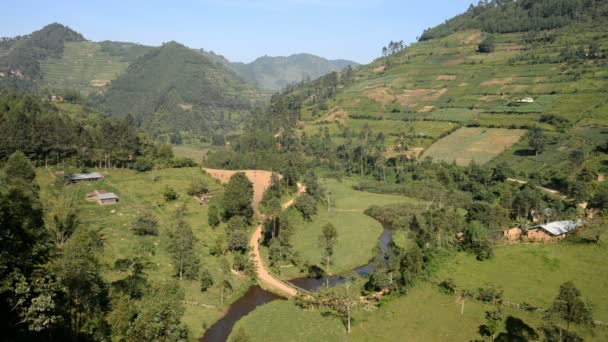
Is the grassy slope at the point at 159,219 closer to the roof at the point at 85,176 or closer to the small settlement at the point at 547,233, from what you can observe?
the roof at the point at 85,176

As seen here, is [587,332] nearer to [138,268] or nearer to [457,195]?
[138,268]

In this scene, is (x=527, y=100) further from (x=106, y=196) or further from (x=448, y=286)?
(x=106, y=196)

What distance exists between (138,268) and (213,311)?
10.1m

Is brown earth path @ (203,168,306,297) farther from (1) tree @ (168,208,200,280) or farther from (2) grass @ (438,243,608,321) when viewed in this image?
(2) grass @ (438,243,608,321)

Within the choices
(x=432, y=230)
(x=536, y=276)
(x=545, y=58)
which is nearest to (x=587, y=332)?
(x=536, y=276)

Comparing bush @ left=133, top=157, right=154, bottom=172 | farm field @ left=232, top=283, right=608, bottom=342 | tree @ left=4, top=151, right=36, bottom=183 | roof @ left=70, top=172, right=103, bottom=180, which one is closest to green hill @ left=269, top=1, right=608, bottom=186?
farm field @ left=232, top=283, right=608, bottom=342

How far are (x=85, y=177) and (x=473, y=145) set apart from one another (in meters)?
103

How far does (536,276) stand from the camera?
50.2m

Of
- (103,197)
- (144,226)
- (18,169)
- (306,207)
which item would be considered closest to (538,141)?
(306,207)

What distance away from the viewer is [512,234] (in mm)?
70562

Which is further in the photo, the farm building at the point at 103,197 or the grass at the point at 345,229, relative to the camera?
the farm building at the point at 103,197

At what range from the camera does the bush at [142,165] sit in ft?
325

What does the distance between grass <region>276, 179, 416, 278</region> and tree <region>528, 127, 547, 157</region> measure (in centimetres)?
3733

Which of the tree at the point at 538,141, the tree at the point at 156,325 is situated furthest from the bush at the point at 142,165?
the tree at the point at 538,141
